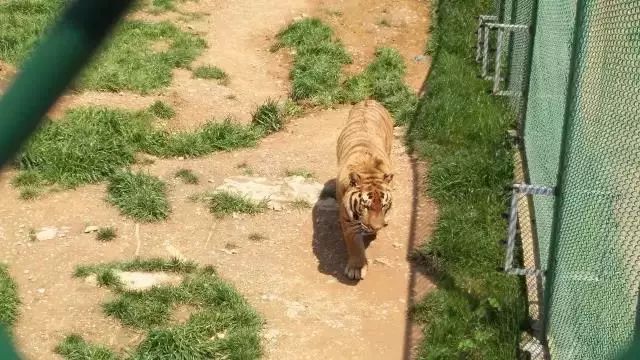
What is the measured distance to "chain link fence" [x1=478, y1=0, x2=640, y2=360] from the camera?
3.76 m

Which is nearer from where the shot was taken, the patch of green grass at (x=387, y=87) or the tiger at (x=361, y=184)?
the tiger at (x=361, y=184)

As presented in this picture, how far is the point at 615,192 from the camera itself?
13.6 feet

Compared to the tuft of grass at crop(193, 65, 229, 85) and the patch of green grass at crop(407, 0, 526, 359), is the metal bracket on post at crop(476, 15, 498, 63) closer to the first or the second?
the patch of green grass at crop(407, 0, 526, 359)

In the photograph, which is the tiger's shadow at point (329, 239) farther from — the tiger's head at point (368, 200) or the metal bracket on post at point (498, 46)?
the metal bracket on post at point (498, 46)

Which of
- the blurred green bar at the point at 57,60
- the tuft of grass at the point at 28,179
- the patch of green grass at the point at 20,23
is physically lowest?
the tuft of grass at the point at 28,179

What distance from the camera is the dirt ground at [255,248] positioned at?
17.1 ft

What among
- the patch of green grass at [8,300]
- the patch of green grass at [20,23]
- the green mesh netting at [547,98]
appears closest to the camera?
the green mesh netting at [547,98]

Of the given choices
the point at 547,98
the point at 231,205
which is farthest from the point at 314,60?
the point at 547,98

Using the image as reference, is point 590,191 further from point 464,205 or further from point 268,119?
point 268,119

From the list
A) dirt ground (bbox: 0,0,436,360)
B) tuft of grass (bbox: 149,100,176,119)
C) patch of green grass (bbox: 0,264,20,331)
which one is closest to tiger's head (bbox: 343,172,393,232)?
dirt ground (bbox: 0,0,436,360)

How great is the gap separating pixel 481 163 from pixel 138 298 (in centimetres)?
312

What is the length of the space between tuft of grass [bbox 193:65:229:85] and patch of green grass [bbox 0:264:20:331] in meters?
4.32

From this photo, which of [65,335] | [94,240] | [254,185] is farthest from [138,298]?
[254,185]

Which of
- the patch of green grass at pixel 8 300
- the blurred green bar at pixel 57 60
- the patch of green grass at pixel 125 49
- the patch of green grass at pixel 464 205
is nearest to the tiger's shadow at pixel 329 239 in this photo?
the patch of green grass at pixel 464 205
